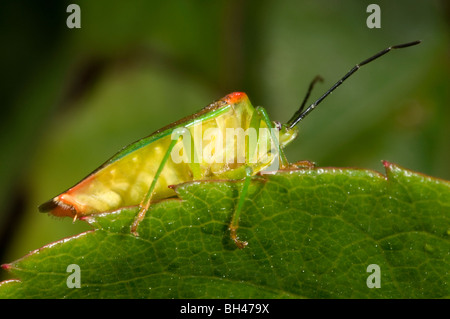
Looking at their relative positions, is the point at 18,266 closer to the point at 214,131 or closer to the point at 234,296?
the point at 234,296

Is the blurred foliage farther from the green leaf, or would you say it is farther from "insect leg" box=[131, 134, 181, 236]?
the green leaf

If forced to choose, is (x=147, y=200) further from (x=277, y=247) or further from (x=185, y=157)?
(x=277, y=247)

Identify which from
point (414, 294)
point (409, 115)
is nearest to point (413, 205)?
point (414, 294)

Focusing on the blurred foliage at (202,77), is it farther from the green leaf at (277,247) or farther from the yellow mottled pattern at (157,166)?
the green leaf at (277,247)

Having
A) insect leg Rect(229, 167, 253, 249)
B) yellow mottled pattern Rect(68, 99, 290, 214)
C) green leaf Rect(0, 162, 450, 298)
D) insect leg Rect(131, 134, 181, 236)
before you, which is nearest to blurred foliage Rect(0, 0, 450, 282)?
yellow mottled pattern Rect(68, 99, 290, 214)

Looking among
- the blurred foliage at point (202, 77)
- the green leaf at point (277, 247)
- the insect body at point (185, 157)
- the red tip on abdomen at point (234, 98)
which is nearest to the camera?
the green leaf at point (277, 247)

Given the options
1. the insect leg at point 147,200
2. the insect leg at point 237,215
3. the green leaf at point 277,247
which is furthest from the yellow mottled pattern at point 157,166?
the green leaf at point 277,247
